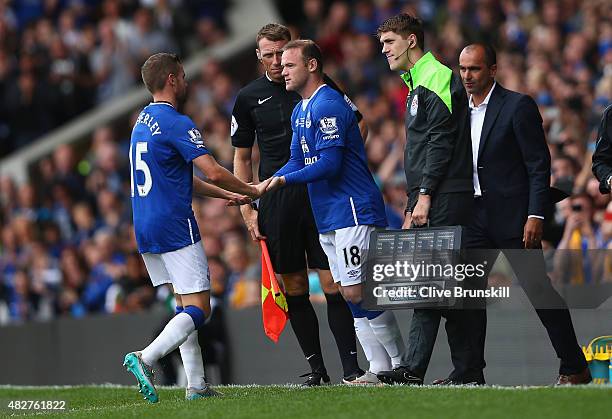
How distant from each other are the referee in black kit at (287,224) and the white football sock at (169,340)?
130 centimetres

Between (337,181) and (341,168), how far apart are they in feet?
0.31

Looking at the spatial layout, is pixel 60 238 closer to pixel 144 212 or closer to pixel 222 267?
pixel 222 267

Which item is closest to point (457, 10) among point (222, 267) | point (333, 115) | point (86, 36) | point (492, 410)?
point (222, 267)

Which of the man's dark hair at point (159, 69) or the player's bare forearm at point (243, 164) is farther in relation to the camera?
the player's bare forearm at point (243, 164)

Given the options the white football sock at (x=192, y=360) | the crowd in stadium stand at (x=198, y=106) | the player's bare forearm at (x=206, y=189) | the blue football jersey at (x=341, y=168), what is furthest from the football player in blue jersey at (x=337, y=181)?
the crowd in stadium stand at (x=198, y=106)

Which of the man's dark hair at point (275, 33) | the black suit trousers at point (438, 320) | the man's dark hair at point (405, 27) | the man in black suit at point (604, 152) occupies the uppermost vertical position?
the man's dark hair at point (275, 33)

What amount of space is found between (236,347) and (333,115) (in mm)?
4766

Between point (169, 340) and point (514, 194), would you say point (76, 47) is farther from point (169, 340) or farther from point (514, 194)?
point (514, 194)

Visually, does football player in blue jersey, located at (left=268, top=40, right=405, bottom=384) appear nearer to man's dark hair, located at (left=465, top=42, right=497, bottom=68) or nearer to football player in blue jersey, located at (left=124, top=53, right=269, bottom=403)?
football player in blue jersey, located at (left=124, top=53, right=269, bottom=403)

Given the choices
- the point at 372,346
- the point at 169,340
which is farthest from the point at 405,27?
the point at 169,340

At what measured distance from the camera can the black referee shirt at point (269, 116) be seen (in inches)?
397

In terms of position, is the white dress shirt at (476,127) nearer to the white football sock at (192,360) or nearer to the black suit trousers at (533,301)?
the black suit trousers at (533,301)

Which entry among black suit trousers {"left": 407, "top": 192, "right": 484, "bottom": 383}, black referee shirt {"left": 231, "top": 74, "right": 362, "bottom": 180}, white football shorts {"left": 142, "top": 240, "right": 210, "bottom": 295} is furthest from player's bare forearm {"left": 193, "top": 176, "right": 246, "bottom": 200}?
black suit trousers {"left": 407, "top": 192, "right": 484, "bottom": 383}

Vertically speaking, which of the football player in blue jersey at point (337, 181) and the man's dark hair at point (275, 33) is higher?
the man's dark hair at point (275, 33)
